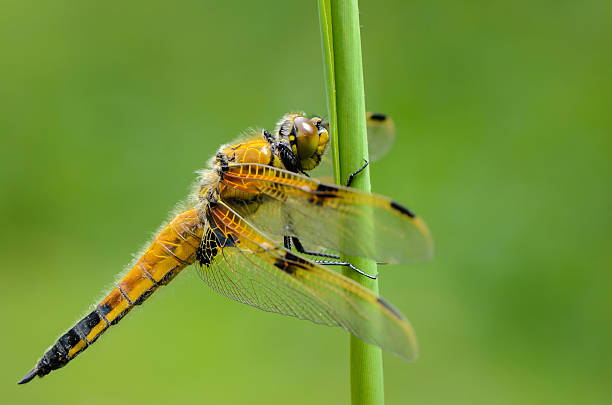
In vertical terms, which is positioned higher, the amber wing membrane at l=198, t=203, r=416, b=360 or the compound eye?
the compound eye

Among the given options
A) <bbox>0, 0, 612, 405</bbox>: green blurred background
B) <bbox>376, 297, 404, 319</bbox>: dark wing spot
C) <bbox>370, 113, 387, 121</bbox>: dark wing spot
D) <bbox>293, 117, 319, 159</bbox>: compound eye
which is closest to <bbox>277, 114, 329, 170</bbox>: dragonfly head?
<bbox>293, 117, 319, 159</bbox>: compound eye

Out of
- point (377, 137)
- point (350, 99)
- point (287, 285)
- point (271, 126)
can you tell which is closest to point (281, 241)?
point (287, 285)

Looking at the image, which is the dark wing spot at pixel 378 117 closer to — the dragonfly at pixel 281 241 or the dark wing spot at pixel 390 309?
the dragonfly at pixel 281 241

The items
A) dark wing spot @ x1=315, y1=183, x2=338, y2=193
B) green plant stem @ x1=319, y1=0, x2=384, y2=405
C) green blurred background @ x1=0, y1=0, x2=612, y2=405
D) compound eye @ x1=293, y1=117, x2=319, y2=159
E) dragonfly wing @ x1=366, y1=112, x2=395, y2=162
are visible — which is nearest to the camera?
green plant stem @ x1=319, y1=0, x2=384, y2=405

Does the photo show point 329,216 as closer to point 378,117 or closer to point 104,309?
point 378,117

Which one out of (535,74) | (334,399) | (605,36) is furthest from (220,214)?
(605,36)

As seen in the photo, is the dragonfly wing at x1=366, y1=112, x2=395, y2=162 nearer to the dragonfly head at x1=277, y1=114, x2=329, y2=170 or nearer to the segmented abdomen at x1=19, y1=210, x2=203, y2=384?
the dragonfly head at x1=277, y1=114, x2=329, y2=170

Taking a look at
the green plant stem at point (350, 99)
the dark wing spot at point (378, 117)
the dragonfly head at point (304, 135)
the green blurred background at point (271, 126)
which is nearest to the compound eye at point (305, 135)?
the dragonfly head at point (304, 135)
